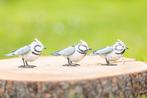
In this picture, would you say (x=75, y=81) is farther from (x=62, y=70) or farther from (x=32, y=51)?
(x=32, y=51)

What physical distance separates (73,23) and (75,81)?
7.97m

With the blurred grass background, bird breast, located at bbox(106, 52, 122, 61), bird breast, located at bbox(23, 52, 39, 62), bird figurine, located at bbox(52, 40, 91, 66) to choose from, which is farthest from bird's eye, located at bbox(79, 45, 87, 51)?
the blurred grass background

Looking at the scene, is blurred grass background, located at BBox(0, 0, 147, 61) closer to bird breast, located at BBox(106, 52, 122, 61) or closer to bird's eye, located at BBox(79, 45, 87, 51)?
bird breast, located at BBox(106, 52, 122, 61)

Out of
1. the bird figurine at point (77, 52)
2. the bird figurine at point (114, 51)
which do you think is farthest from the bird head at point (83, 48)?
the bird figurine at point (114, 51)

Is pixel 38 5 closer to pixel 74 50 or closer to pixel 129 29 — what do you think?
pixel 129 29

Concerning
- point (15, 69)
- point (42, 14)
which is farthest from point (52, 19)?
point (15, 69)

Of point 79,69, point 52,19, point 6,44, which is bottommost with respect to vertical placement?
point 79,69

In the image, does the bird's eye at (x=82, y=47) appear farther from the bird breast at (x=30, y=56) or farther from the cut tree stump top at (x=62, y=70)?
the bird breast at (x=30, y=56)

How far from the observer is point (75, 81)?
5.49m

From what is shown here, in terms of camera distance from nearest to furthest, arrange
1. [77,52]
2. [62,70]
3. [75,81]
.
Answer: [75,81] < [62,70] < [77,52]

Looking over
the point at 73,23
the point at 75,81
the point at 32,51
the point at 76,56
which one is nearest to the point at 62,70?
the point at 76,56

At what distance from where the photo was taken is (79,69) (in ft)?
19.5

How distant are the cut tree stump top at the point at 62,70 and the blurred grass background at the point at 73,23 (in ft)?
10.8

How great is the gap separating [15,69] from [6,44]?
5.81 meters
